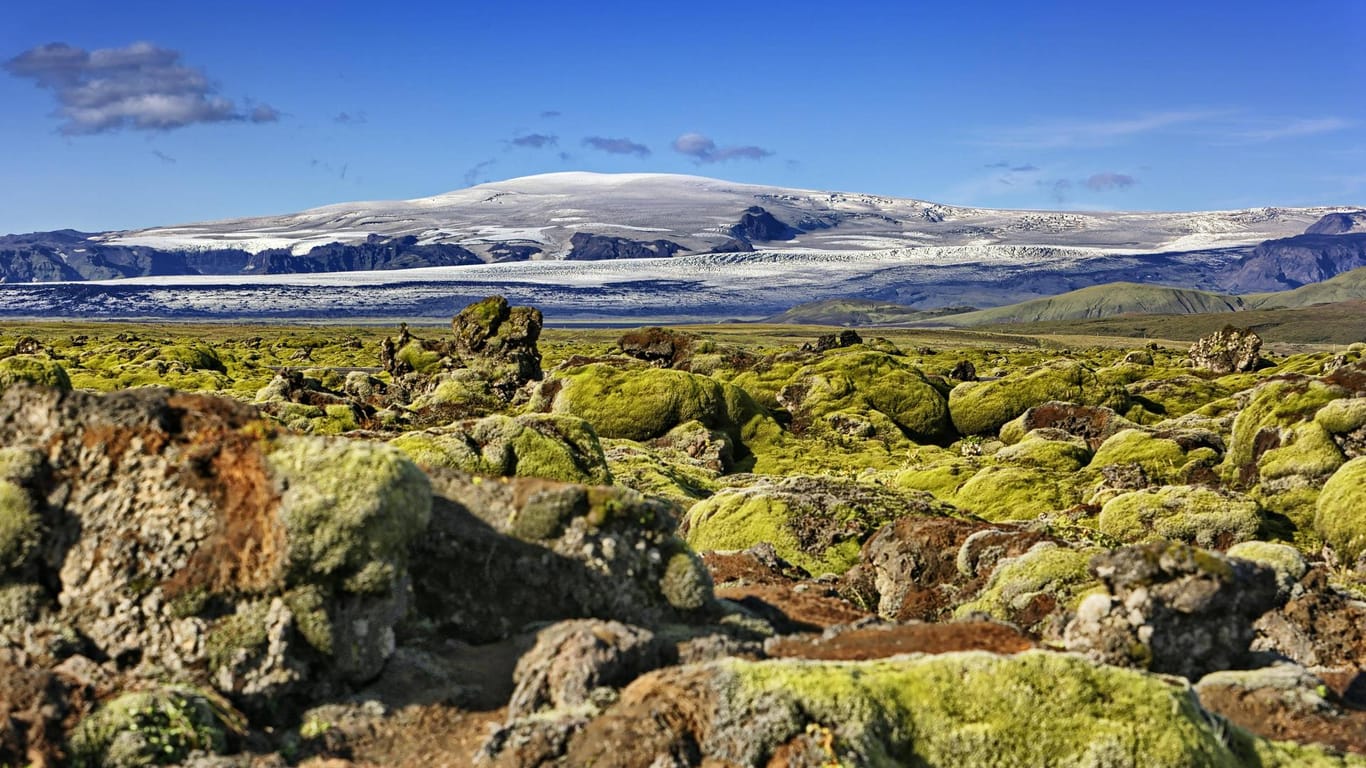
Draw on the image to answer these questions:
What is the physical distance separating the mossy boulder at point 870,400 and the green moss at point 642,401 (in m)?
8.20

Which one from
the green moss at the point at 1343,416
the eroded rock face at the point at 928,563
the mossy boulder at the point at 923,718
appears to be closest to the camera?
the mossy boulder at the point at 923,718

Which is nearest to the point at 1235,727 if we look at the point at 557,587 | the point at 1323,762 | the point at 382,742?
the point at 1323,762

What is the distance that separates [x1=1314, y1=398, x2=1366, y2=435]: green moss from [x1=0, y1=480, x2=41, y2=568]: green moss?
4356cm

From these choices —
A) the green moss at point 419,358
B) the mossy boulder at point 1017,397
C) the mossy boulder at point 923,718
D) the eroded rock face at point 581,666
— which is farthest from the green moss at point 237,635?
the green moss at point 419,358

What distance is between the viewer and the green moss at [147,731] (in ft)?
46.2

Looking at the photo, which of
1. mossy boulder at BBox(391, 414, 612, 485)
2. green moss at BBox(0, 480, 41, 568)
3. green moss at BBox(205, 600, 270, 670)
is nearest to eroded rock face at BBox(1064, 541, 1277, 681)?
green moss at BBox(205, 600, 270, 670)

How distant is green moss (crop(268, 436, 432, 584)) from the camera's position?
630 inches

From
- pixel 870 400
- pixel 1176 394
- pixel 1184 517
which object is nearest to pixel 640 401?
pixel 870 400

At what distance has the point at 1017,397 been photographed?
247 ft

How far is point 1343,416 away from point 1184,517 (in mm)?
13018

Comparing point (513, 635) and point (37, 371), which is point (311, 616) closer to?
point (513, 635)

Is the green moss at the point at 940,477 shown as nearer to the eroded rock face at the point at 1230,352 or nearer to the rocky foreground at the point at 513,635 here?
the rocky foreground at the point at 513,635

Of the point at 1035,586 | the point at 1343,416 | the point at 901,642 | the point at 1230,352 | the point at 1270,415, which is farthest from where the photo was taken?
the point at 1230,352

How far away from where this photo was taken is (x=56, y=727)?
559 inches
